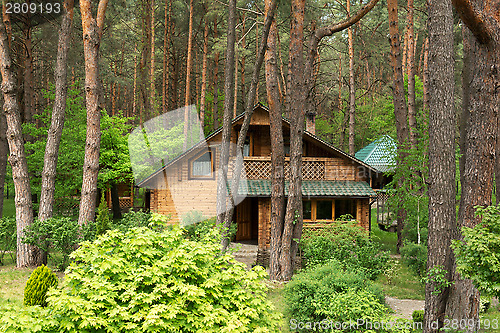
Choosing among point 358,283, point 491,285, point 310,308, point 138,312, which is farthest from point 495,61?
point 138,312

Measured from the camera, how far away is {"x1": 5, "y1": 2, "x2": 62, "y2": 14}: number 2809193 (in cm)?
1738

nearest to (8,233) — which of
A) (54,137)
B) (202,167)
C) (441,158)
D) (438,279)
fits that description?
(54,137)

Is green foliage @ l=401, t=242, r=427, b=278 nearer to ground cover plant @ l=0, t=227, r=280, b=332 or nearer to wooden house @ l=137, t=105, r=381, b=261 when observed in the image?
wooden house @ l=137, t=105, r=381, b=261

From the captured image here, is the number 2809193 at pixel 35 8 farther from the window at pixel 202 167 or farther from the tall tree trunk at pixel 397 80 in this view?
the tall tree trunk at pixel 397 80

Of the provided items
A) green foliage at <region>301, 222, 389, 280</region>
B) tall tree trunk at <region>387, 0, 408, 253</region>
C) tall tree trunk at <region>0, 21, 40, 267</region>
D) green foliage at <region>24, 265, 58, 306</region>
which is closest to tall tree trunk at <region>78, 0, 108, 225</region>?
tall tree trunk at <region>0, 21, 40, 267</region>

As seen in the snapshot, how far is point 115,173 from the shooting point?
21203 millimetres

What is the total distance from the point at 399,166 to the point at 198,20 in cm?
2145

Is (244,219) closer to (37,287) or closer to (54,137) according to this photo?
(54,137)

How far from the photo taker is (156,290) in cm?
484

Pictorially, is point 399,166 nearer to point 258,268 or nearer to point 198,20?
point 258,268

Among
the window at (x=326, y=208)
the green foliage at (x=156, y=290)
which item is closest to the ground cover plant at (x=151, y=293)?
the green foliage at (x=156, y=290)

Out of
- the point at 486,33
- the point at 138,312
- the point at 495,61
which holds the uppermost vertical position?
the point at 486,33

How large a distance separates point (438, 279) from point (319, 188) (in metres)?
10.5

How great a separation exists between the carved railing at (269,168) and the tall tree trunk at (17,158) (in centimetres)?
884
